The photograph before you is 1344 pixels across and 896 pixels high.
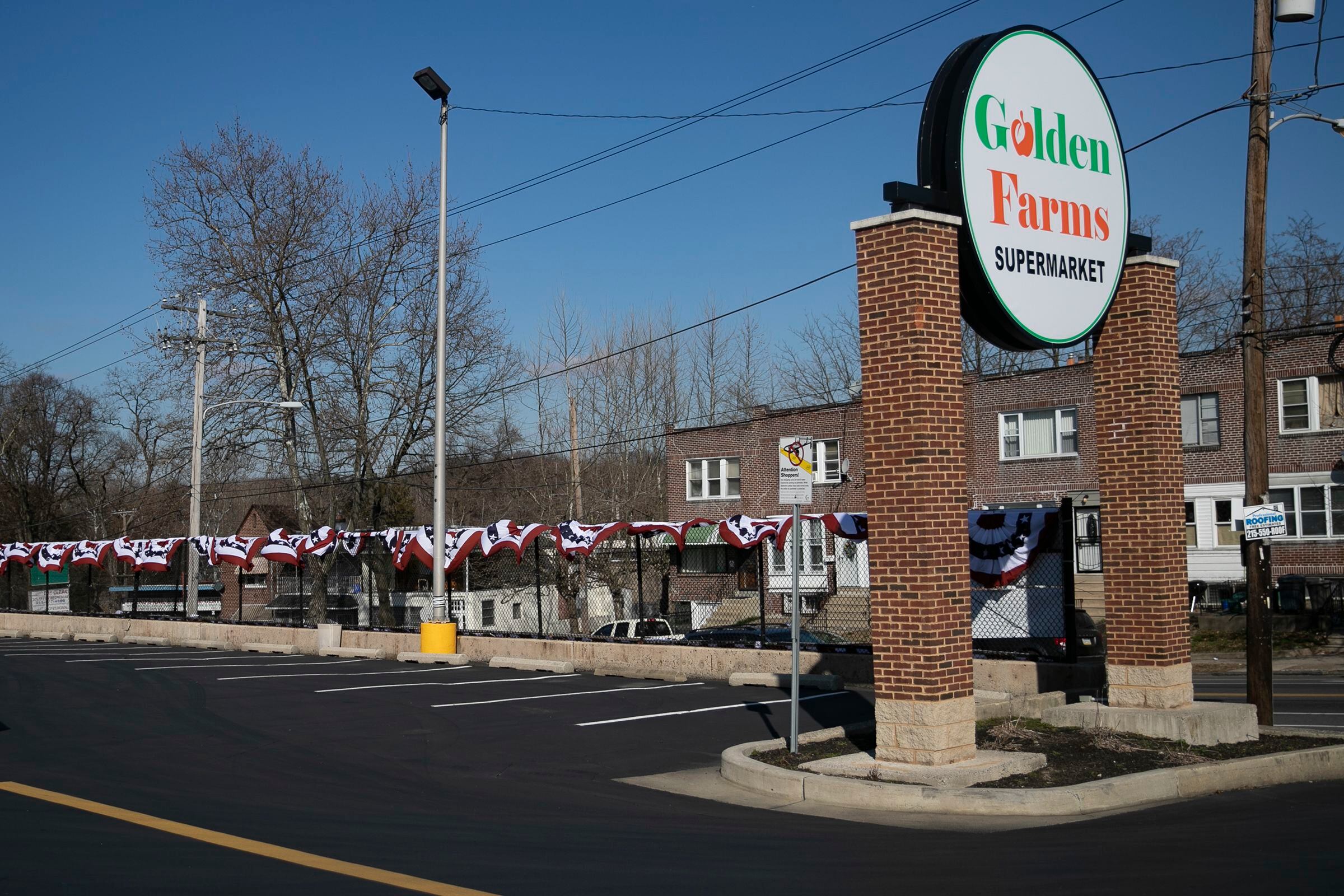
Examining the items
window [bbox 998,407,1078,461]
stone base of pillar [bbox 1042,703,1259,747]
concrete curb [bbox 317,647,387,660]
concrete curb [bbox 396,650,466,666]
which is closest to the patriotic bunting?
stone base of pillar [bbox 1042,703,1259,747]

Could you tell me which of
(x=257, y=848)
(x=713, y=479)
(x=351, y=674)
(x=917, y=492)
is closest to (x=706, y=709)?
(x=917, y=492)

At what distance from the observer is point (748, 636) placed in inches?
837

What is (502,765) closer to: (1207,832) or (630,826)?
(630,826)

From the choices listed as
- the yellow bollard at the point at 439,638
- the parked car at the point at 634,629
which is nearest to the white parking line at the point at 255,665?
the yellow bollard at the point at 439,638

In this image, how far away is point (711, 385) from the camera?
58000 mm

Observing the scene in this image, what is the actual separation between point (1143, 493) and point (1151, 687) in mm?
1987

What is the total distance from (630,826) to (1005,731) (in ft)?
14.2

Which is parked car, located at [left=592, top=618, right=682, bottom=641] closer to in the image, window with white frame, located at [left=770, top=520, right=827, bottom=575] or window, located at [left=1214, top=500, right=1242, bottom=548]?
window with white frame, located at [left=770, top=520, right=827, bottom=575]

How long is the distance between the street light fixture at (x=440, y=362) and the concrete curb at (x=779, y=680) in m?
7.46

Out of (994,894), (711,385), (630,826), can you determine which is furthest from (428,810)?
(711,385)

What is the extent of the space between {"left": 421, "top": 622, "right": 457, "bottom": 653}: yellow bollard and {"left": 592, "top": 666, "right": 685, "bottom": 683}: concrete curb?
140 inches

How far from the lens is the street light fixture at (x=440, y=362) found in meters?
23.4

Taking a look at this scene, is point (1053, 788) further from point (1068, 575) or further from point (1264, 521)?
point (1068, 575)

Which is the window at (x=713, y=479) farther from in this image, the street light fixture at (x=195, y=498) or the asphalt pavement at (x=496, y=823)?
the asphalt pavement at (x=496, y=823)
